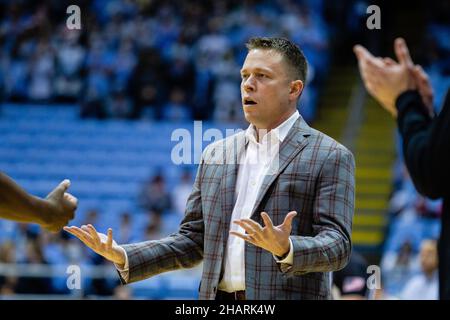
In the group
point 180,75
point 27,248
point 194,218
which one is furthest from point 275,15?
point 194,218

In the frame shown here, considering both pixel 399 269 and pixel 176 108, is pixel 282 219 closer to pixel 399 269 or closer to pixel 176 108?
pixel 399 269

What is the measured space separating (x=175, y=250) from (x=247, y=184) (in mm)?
395

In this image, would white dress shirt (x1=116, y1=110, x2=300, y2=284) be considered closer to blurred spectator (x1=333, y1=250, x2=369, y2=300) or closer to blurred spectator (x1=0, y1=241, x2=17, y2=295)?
blurred spectator (x1=333, y1=250, x2=369, y2=300)

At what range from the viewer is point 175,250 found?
342 centimetres

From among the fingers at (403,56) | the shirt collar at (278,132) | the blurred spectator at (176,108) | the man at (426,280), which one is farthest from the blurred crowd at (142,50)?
the fingers at (403,56)

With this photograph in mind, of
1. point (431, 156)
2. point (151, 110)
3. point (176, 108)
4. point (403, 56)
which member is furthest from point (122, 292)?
point (431, 156)

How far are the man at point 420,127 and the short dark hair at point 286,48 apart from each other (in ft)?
0.82

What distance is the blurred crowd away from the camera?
33.8 ft

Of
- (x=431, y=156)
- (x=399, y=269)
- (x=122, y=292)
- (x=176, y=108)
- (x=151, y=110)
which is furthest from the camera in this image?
(x=151, y=110)

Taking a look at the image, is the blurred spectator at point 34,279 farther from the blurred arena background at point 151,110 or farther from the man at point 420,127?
the man at point 420,127

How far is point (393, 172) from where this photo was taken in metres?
9.11

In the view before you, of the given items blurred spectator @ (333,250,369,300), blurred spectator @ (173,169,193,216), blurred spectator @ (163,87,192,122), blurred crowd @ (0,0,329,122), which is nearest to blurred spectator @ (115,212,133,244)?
blurred spectator @ (173,169,193,216)

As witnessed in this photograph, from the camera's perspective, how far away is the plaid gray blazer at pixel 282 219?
3141mm

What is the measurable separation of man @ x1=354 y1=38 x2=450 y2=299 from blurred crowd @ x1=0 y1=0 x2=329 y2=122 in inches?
242
